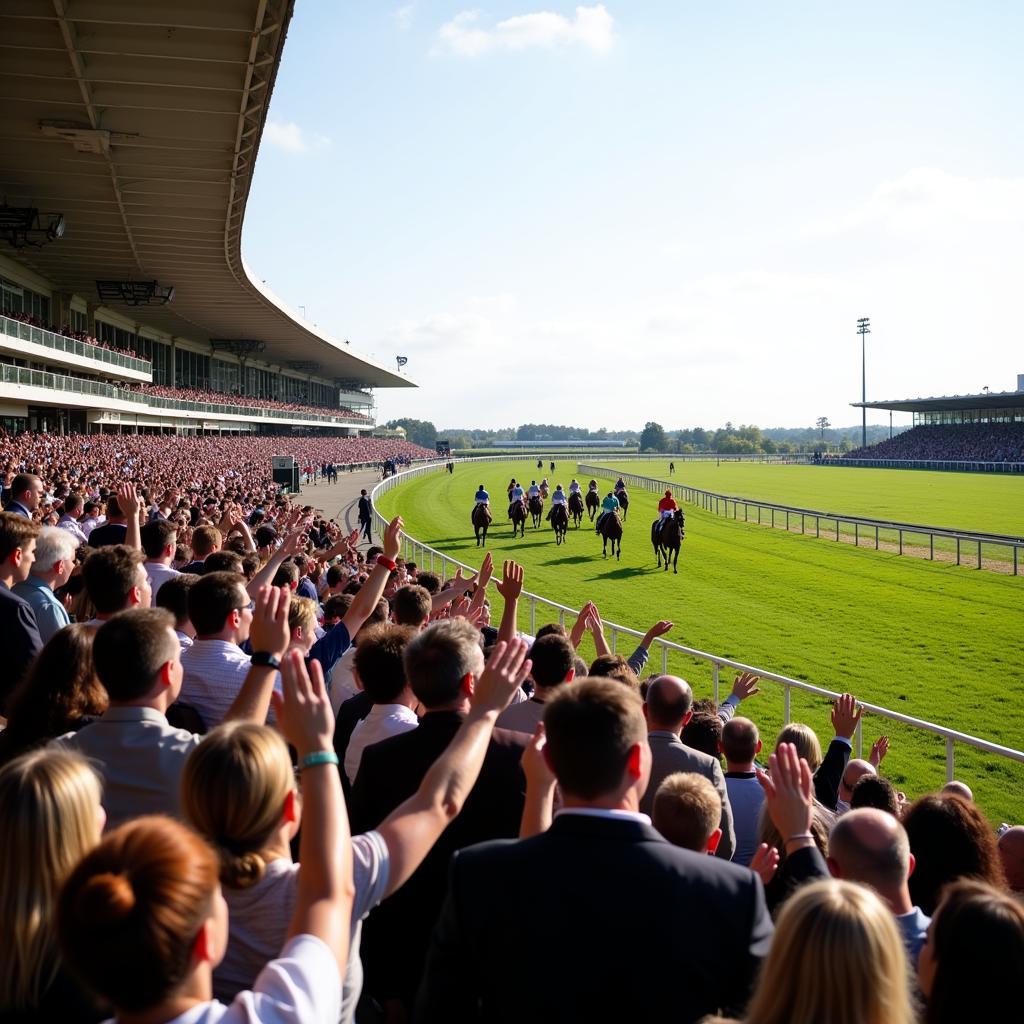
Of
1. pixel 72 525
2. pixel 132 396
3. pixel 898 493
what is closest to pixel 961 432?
pixel 898 493

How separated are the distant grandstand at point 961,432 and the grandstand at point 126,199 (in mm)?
46397

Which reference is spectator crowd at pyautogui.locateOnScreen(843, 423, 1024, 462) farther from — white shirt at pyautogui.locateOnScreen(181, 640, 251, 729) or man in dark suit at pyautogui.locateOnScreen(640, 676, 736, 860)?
white shirt at pyautogui.locateOnScreen(181, 640, 251, 729)

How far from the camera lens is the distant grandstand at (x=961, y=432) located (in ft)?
214

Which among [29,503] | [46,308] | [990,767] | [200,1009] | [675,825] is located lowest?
[990,767]

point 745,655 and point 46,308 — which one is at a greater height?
point 46,308

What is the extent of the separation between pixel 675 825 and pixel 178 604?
2.59 meters

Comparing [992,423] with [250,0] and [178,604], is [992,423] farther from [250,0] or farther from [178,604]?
[178,604]

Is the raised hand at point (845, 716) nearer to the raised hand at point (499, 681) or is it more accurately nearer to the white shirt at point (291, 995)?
the raised hand at point (499, 681)

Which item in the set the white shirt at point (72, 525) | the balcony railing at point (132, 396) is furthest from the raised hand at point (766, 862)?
the balcony railing at point (132, 396)

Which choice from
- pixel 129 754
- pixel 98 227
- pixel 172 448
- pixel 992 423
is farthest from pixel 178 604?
pixel 992 423

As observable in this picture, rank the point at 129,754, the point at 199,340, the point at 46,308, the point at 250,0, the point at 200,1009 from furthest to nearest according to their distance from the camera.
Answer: the point at 199,340, the point at 46,308, the point at 250,0, the point at 129,754, the point at 200,1009

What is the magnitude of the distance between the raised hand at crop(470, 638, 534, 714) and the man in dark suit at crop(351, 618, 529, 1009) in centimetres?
38

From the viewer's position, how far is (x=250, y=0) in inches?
499

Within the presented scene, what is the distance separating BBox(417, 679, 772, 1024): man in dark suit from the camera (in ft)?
5.50
